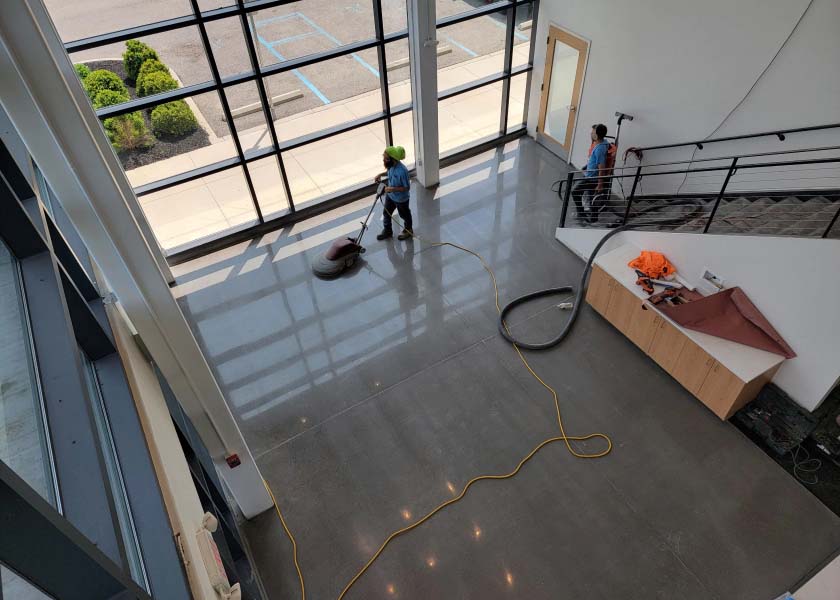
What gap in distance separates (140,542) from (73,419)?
2.58 ft

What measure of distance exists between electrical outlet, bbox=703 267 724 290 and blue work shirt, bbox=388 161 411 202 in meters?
4.05

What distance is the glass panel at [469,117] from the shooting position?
10188 millimetres

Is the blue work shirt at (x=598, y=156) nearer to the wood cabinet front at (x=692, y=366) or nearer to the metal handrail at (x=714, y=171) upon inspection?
the metal handrail at (x=714, y=171)

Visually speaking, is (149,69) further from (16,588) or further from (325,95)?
(16,588)

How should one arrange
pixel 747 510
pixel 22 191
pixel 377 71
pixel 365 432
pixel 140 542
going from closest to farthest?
pixel 140 542 < pixel 22 191 < pixel 747 510 < pixel 365 432 < pixel 377 71

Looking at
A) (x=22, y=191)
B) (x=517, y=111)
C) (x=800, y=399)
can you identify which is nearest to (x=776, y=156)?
(x=800, y=399)

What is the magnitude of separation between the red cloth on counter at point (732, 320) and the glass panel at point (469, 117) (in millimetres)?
5304

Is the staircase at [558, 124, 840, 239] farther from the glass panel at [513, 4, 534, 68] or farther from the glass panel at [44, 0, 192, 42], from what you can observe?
the glass panel at [44, 0, 192, 42]

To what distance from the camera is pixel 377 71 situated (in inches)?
337

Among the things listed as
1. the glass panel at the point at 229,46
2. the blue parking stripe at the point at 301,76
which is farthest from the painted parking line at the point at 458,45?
the glass panel at the point at 229,46

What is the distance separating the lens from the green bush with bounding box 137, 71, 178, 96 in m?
6.95

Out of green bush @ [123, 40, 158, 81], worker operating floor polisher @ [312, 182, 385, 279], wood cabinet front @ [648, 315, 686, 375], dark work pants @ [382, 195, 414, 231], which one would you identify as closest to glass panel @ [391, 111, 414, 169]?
dark work pants @ [382, 195, 414, 231]

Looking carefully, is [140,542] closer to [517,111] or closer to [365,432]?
[365,432]

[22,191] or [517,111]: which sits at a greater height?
[22,191]
